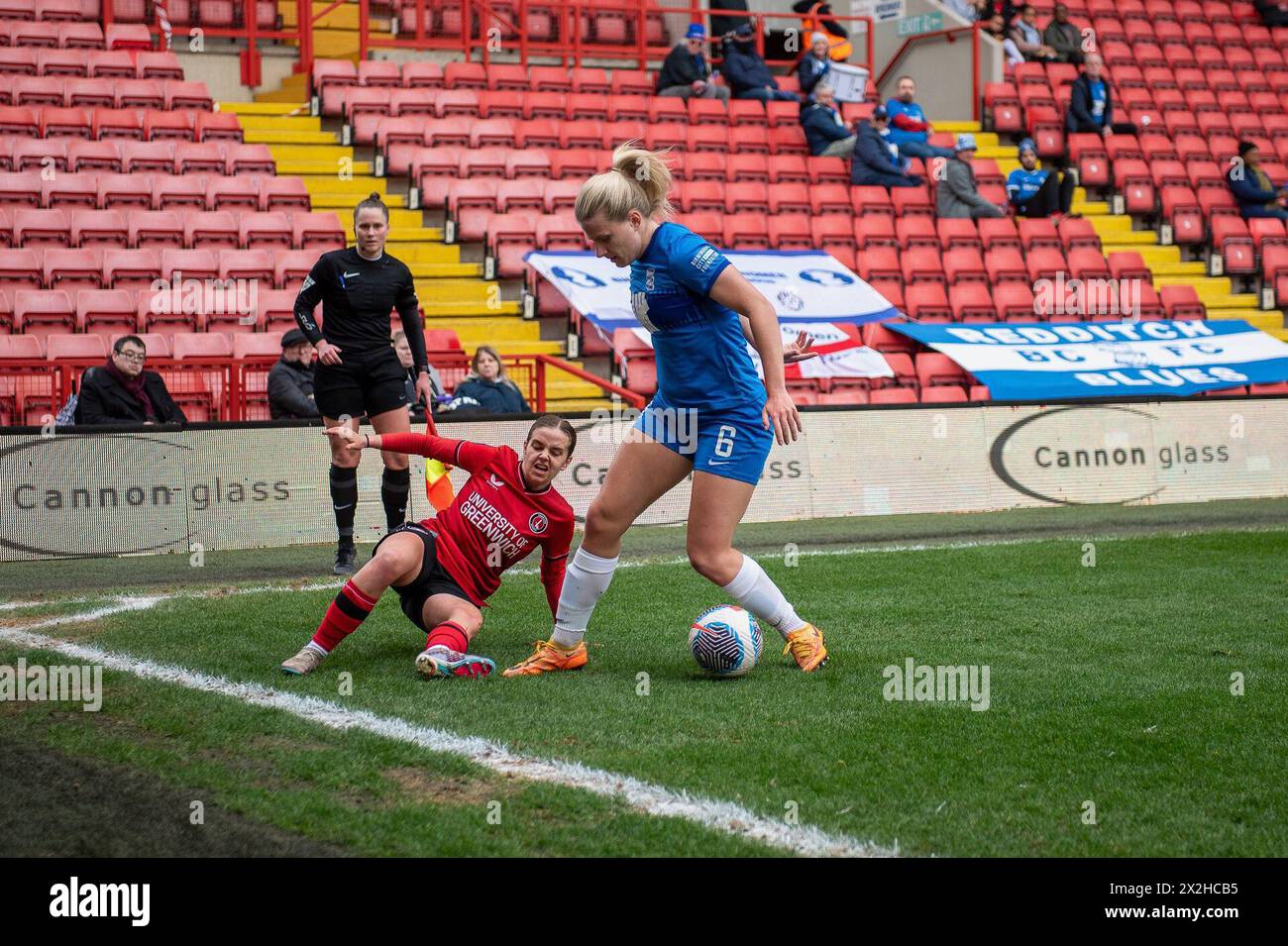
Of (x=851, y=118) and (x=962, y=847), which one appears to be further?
(x=851, y=118)

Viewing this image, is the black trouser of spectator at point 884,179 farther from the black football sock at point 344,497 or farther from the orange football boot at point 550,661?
the orange football boot at point 550,661

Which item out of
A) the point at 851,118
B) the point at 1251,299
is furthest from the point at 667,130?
the point at 1251,299

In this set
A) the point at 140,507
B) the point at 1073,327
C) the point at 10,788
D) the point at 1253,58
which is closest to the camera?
the point at 10,788

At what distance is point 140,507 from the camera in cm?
1059

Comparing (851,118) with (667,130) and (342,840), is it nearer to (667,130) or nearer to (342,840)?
(667,130)

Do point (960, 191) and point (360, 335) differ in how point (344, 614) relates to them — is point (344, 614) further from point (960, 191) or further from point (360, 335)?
point (960, 191)

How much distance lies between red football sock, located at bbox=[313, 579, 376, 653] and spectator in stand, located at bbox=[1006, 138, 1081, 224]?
16235mm

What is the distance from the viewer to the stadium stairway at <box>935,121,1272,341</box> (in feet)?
65.1

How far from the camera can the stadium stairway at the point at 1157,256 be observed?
1983 centimetres

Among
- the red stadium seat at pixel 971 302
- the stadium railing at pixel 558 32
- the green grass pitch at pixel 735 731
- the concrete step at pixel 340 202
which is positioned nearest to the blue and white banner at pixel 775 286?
the red stadium seat at pixel 971 302

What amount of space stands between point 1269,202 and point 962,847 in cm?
2079

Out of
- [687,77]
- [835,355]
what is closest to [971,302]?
[835,355]

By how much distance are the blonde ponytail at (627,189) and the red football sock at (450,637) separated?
67.1 inches
